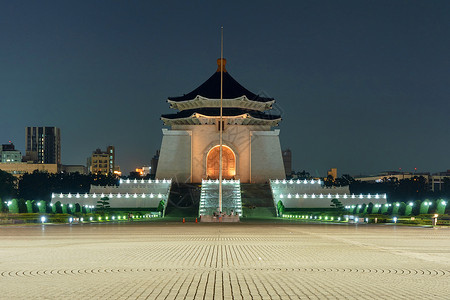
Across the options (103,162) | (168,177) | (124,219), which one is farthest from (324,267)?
(103,162)

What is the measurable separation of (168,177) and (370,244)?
150ft

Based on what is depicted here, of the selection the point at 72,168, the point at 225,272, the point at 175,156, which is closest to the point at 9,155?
the point at 72,168

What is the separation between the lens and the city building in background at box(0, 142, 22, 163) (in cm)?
14875

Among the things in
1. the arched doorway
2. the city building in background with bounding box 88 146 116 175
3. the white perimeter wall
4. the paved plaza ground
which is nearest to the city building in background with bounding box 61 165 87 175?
the city building in background with bounding box 88 146 116 175

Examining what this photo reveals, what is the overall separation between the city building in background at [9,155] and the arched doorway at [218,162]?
97.4m

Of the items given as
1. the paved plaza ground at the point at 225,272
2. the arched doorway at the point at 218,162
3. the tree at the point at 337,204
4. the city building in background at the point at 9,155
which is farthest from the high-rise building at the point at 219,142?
the city building in background at the point at 9,155

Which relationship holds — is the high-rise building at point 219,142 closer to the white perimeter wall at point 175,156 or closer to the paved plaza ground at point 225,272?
the white perimeter wall at point 175,156

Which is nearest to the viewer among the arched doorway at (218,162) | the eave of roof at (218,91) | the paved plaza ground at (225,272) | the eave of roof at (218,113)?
the paved plaza ground at (225,272)

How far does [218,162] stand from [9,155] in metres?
101

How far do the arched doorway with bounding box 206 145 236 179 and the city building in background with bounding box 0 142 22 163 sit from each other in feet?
320

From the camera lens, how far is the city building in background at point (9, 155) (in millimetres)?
148750

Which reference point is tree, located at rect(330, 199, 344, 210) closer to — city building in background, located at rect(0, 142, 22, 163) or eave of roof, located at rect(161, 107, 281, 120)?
eave of roof, located at rect(161, 107, 281, 120)

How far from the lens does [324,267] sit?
1094 centimetres

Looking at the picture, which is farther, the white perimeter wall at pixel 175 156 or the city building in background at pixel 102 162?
the city building in background at pixel 102 162
